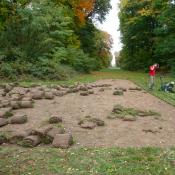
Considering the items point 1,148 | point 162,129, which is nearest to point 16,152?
point 1,148

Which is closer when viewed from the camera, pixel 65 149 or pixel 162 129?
pixel 65 149

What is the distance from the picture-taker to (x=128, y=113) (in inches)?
475

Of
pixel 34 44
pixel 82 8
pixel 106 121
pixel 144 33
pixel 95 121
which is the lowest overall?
pixel 106 121

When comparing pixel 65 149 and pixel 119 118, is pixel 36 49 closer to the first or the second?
pixel 119 118

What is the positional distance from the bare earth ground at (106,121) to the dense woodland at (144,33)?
2269 centimetres

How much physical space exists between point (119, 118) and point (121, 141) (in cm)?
253

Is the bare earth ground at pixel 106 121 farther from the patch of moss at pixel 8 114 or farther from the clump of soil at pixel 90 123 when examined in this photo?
the patch of moss at pixel 8 114

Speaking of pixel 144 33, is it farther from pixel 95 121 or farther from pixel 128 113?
pixel 95 121

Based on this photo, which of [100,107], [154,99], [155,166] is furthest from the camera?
[154,99]

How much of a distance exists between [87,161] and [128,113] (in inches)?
198

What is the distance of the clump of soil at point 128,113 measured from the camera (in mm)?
11363

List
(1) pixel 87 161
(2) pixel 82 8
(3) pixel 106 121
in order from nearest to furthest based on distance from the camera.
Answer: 1. (1) pixel 87 161
2. (3) pixel 106 121
3. (2) pixel 82 8

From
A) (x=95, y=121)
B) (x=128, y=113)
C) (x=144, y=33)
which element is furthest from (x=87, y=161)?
(x=144, y=33)

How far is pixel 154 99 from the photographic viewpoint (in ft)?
53.6
